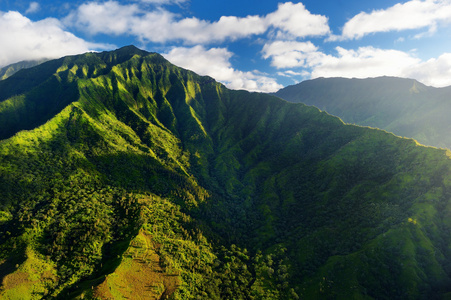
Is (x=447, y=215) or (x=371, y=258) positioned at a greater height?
(x=447, y=215)

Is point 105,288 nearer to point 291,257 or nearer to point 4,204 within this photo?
point 4,204

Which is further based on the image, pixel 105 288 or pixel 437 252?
pixel 437 252

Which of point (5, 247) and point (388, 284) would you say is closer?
point (5, 247)

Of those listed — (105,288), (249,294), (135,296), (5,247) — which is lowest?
(249,294)

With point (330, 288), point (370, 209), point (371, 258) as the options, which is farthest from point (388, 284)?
point (370, 209)

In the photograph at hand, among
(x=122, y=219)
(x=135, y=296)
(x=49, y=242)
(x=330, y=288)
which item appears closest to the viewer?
(x=135, y=296)

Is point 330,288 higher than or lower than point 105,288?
lower

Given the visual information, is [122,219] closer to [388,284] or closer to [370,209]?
[388,284]

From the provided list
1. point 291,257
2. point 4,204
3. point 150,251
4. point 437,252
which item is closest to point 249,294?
point 291,257

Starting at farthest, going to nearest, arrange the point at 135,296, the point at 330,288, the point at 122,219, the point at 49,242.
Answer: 1. the point at 122,219
2. the point at 330,288
3. the point at 49,242
4. the point at 135,296
